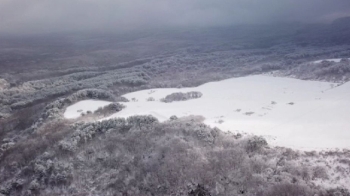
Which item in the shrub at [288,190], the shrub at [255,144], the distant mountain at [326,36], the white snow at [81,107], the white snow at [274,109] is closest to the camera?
the shrub at [288,190]

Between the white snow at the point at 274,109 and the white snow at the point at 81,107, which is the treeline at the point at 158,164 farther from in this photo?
the white snow at the point at 81,107

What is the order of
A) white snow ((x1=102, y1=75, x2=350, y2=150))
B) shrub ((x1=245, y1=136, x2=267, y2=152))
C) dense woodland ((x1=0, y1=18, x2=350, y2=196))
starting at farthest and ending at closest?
white snow ((x1=102, y1=75, x2=350, y2=150)) → shrub ((x1=245, y1=136, x2=267, y2=152)) → dense woodland ((x1=0, y1=18, x2=350, y2=196))

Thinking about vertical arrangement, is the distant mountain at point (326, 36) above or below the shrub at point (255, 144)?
below

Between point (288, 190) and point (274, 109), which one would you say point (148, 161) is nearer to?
point (288, 190)

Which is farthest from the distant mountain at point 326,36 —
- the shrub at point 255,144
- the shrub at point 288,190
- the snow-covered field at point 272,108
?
the shrub at point 288,190

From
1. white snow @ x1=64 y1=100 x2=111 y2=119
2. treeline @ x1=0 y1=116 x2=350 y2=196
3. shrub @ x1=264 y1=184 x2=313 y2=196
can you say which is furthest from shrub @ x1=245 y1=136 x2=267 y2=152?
white snow @ x1=64 y1=100 x2=111 y2=119

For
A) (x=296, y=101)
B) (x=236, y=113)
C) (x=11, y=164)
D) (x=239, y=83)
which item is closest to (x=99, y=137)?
(x=11, y=164)

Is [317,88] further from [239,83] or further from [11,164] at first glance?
[11,164]

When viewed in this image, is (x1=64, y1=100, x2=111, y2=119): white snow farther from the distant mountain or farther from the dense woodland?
the distant mountain

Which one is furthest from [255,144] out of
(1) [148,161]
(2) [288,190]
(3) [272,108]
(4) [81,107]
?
(4) [81,107]
